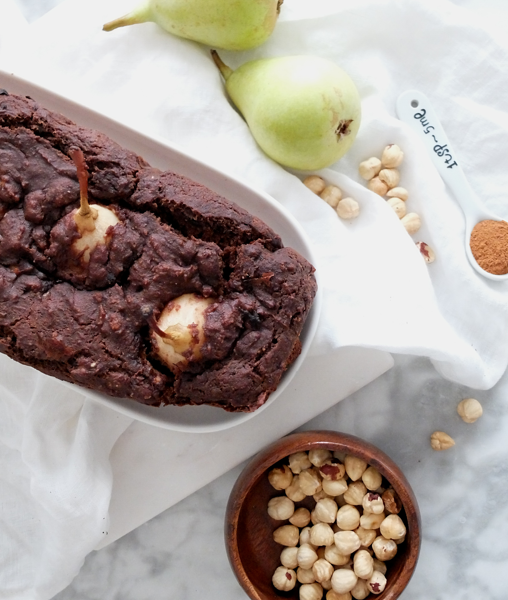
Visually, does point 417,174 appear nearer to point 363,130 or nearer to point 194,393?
point 363,130

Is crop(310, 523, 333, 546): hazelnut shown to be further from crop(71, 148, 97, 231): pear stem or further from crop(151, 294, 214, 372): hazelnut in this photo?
crop(71, 148, 97, 231): pear stem

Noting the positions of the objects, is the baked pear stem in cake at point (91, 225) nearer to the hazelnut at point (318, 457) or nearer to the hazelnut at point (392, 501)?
the hazelnut at point (318, 457)

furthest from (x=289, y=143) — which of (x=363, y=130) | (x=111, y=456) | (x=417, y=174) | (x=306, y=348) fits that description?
(x=111, y=456)

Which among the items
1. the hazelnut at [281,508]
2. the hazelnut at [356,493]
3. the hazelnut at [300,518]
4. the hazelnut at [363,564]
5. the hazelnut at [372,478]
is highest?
the hazelnut at [372,478]

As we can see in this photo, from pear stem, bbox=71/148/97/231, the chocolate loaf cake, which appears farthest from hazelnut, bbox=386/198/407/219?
pear stem, bbox=71/148/97/231

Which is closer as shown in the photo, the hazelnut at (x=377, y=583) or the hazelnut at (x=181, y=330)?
the hazelnut at (x=181, y=330)

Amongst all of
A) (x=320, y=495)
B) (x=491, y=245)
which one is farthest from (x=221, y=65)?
(x=320, y=495)

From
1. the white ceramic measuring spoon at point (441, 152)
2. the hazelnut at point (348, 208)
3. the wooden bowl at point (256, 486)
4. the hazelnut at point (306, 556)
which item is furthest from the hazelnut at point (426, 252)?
the hazelnut at point (306, 556)
